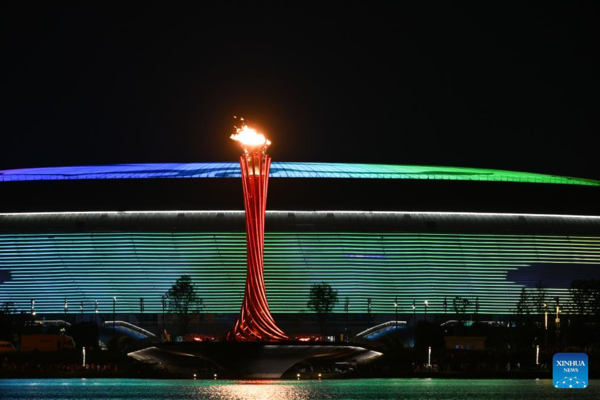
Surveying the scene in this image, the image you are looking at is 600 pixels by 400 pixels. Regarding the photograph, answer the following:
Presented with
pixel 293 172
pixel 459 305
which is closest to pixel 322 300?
pixel 459 305

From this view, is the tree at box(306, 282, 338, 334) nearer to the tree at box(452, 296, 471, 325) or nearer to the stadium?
the stadium

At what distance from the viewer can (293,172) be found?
11269cm

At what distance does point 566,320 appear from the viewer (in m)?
109

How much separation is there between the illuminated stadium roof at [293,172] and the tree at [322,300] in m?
10.7

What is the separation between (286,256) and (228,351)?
3194 cm

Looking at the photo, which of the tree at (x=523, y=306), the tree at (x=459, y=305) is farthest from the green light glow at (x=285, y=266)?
the tree at (x=523, y=306)

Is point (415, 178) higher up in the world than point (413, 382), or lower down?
higher up

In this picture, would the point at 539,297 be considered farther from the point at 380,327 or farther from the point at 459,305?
the point at 380,327

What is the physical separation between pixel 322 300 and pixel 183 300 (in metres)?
12.7

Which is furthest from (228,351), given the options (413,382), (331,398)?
(331,398)

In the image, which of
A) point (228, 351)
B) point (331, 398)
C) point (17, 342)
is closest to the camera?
point (331, 398)

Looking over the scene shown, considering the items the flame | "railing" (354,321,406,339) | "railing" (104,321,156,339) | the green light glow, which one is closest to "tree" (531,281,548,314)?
the green light glow

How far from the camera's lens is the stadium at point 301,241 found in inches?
4122

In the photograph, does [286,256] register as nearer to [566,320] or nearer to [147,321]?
[147,321]
